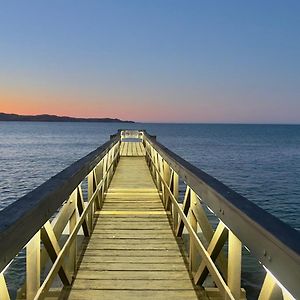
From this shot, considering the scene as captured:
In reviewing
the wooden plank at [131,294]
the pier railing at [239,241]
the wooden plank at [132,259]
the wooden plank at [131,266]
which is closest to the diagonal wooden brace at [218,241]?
the pier railing at [239,241]

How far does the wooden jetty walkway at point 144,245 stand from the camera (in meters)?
1.79

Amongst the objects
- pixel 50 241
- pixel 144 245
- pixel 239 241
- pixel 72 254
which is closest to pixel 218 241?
pixel 239 241

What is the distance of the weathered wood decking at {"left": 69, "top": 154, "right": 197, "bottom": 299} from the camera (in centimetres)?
354

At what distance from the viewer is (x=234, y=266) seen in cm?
245

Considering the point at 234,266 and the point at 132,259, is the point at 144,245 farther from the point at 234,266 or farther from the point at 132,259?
the point at 234,266

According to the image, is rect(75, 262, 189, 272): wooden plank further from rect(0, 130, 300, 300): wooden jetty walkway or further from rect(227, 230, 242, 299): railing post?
rect(227, 230, 242, 299): railing post

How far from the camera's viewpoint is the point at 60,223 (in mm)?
3279

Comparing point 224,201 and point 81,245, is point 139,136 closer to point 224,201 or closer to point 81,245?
point 81,245

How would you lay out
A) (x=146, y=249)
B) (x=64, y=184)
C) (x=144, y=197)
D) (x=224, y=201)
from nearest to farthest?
(x=224, y=201), (x=64, y=184), (x=146, y=249), (x=144, y=197)

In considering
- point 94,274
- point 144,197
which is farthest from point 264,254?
point 144,197

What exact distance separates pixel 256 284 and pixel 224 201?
6.73 m

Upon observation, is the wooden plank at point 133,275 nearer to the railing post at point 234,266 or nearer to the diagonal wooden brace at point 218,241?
the diagonal wooden brace at point 218,241

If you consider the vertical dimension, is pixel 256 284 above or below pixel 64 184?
below

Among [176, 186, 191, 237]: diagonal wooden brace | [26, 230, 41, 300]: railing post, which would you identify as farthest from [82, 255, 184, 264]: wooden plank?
[26, 230, 41, 300]: railing post
